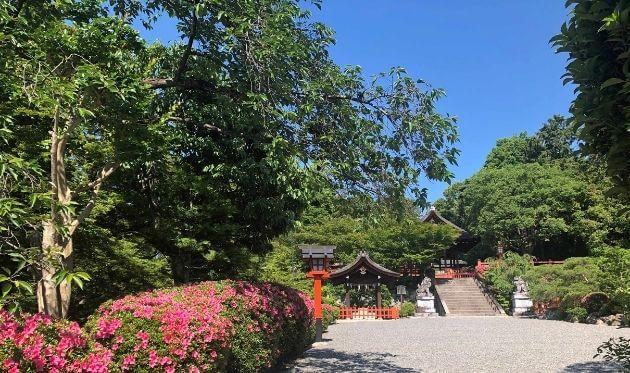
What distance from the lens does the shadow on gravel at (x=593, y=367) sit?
300 inches

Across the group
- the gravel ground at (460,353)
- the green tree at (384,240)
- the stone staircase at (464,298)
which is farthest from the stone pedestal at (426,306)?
the gravel ground at (460,353)

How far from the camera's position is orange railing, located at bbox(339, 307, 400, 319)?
24766 millimetres

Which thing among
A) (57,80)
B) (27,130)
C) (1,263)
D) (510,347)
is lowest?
(510,347)

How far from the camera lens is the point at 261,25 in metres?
5.30

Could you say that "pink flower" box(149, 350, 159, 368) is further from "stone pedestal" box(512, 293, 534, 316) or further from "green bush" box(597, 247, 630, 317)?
"stone pedestal" box(512, 293, 534, 316)

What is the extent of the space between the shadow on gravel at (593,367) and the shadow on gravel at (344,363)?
2.57 metres

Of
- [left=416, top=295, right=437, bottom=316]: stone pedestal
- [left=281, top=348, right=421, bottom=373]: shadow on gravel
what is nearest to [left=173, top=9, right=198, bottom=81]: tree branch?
[left=281, top=348, right=421, bottom=373]: shadow on gravel

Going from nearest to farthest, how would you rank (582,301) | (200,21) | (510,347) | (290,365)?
(200,21) → (290,365) → (510,347) → (582,301)

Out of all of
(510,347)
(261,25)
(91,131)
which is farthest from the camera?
(510,347)

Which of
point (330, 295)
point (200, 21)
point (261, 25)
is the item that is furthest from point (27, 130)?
point (330, 295)

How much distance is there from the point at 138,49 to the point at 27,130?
1.83 m

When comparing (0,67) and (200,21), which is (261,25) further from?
(0,67)

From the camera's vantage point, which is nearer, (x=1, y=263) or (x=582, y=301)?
(x=1, y=263)

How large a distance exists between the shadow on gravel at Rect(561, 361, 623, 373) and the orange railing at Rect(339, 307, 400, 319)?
1665 centimetres
